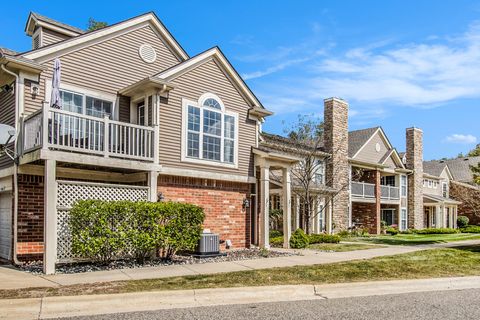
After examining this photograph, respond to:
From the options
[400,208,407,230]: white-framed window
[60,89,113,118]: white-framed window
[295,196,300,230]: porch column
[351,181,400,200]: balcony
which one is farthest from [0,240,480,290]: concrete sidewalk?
[400,208,407,230]: white-framed window

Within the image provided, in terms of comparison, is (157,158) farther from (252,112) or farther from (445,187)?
(445,187)

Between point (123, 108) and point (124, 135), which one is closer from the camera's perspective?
point (124, 135)

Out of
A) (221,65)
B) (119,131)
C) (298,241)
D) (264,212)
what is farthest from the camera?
(298,241)

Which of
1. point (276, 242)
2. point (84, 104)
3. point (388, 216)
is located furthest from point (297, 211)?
point (388, 216)

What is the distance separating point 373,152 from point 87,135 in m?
24.9

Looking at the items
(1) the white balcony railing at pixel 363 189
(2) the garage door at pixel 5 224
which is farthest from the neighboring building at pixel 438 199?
(2) the garage door at pixel 5 224

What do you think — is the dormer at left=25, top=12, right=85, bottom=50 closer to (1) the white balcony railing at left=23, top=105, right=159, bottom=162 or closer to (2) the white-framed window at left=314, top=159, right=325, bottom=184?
(1) the white balcony railing at left=23, top=105, right=159, bottom=162

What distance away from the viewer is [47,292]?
305 inches

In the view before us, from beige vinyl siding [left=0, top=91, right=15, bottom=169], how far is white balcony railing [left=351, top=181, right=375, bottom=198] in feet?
73.7

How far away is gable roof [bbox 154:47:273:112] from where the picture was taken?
14.7 m

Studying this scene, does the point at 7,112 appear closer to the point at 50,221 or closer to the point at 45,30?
the point at 45,30

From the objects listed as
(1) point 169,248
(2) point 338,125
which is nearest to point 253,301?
(1) point 169,248

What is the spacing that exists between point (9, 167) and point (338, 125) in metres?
20.5

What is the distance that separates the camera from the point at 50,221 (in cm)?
1091
